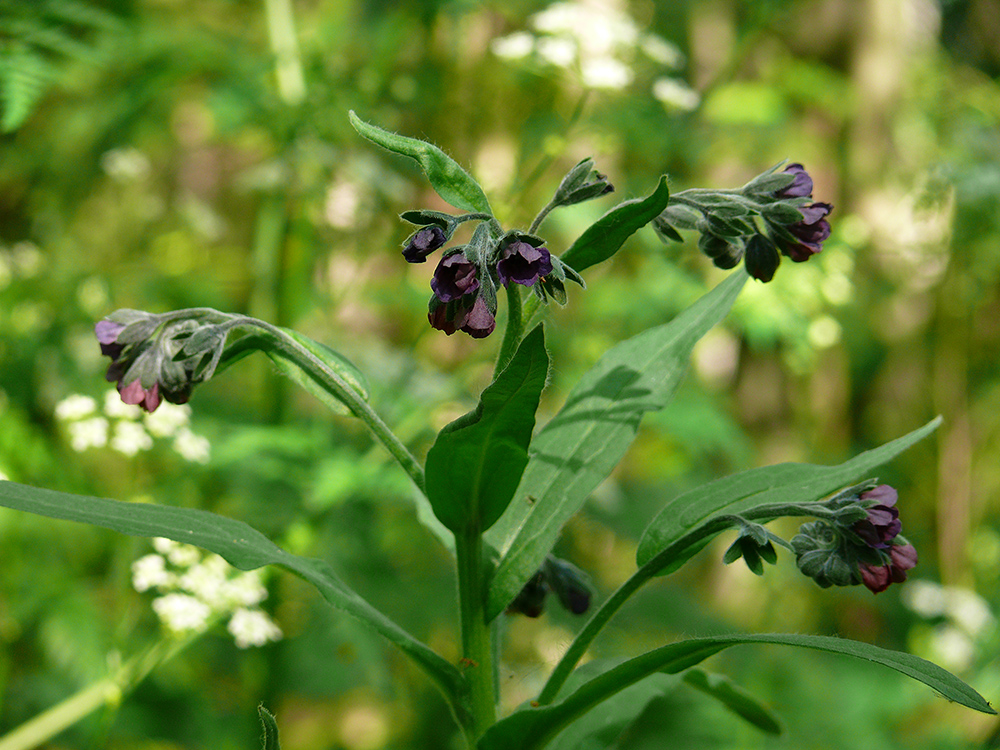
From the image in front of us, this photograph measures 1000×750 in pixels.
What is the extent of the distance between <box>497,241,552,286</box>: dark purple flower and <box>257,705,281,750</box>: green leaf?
0.43m

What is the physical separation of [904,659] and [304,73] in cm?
191

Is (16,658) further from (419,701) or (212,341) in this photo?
(212,341)

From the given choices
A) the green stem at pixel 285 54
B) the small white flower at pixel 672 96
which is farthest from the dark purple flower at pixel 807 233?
the green stem at pixel 285 54

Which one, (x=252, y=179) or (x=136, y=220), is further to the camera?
(x=136, y=220)

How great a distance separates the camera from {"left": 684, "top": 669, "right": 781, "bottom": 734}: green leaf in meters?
1.06

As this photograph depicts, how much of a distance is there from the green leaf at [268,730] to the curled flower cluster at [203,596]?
0.63 metres

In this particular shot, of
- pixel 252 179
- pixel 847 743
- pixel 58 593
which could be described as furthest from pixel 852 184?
pixel 58 593

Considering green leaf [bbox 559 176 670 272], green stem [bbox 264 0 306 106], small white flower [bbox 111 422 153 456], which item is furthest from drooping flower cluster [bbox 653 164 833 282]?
→ green stem [bbox 264 0 306 106]

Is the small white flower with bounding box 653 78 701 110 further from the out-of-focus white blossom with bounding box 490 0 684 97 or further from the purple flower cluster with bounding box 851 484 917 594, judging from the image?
the purple flower cluster with bounding box 851 484 917 594

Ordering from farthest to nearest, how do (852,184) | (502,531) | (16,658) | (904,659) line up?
(852,184) < (16,658) < (502,531) < (904,659)

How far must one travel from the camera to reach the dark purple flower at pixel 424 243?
0.74 meters

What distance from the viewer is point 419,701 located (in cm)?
254

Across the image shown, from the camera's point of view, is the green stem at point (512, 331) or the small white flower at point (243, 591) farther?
the small white flower at point (243, 591)

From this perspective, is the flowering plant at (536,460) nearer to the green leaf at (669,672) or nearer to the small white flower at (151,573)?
the green leaf at (669,672)
